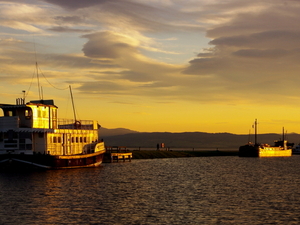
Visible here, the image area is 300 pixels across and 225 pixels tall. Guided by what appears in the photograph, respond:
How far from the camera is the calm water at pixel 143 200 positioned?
32719 millimetres

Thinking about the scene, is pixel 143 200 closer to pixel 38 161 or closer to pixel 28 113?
pixel 38 161

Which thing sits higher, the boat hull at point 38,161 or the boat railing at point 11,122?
the boat railing at point 11,122

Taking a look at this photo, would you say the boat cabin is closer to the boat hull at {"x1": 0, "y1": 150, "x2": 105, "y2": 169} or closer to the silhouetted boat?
the boat hull at {"x1": 0, "y1": 150, "x2": 105, "y2": 169}

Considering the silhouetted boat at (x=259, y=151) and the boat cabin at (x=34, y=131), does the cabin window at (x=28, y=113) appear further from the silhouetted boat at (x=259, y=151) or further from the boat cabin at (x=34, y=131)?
the silhouetted boat at (x=259, y=151)

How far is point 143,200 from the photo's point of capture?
41.1 meters

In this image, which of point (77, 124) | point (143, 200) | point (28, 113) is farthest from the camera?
point (77, 124)

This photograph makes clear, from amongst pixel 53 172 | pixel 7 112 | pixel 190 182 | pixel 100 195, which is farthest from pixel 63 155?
pixel 100 195

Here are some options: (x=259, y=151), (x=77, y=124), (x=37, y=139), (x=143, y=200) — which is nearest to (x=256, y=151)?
(x=259, y=151)

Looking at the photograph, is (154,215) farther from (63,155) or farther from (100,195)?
(63,155)

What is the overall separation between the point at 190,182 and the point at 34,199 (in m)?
23.3

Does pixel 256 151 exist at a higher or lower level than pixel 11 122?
lower

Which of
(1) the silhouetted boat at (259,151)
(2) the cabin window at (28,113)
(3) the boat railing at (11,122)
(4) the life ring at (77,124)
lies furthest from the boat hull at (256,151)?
(3) the boat railing at (11,122)

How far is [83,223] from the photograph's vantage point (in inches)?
1214

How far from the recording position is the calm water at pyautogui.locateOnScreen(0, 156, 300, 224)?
32.7m
